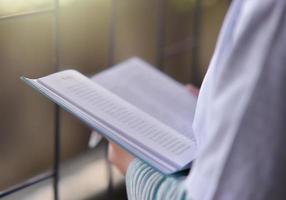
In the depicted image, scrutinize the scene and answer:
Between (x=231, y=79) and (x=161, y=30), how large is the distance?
0.82 meters

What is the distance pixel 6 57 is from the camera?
3.22ft

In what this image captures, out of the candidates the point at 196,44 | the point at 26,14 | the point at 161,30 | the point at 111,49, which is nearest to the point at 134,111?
the point at 26,14

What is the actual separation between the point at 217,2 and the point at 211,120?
0.96 meters

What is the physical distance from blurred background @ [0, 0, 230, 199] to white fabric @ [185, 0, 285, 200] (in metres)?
0.44

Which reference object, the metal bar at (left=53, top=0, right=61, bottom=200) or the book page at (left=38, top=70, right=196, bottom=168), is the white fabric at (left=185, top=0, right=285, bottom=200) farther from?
the metal bar at (left=53, top=0, right=61, bottom=200)

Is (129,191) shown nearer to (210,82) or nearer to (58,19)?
(210,82)

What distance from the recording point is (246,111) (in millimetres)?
577

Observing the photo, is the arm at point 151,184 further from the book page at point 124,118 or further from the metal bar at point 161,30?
the metal bar at point 161,30

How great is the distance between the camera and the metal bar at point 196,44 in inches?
58.2

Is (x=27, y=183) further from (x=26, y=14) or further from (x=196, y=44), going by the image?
(x=196, y=44)

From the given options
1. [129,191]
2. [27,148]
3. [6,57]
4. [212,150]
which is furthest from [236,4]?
[27,148]

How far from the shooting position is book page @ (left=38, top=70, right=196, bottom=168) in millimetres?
699

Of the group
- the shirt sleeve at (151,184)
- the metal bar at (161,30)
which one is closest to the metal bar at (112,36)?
the metal bar at (161,30)

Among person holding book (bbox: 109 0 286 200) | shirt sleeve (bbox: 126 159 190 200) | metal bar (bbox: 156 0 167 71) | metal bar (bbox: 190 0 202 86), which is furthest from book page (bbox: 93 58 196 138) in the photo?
metal bar (bbox: 190 0 202 86)
